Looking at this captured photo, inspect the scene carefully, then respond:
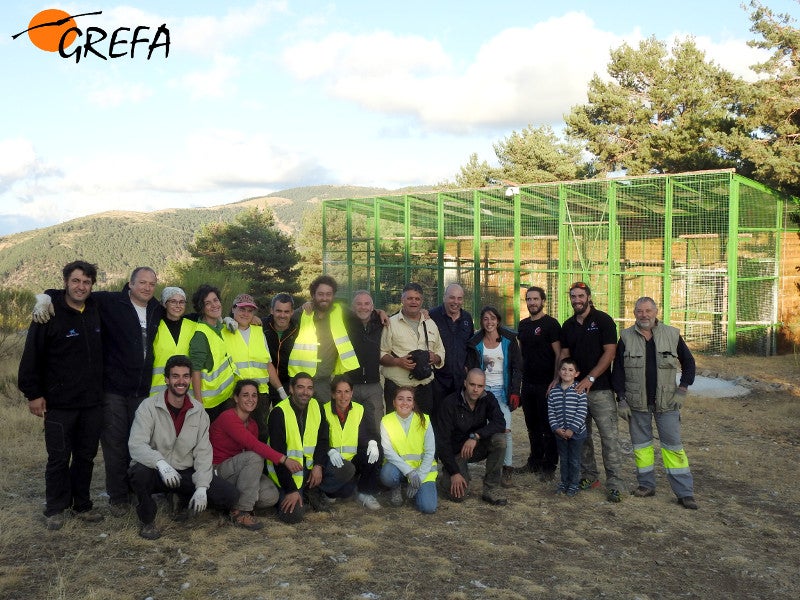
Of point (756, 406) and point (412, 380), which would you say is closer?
point (412, 380)

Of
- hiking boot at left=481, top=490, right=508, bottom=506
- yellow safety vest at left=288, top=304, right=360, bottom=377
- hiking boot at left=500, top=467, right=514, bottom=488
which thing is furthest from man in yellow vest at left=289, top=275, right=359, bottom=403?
hiking boot at left=500, top=467, right=514, bottom=488

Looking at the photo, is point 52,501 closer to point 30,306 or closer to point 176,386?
point 176,386

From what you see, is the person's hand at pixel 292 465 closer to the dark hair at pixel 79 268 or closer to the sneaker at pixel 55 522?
the sneaker at pixel 55 522

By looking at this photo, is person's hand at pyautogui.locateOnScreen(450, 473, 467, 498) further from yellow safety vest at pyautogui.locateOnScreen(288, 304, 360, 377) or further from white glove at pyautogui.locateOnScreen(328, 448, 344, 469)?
yellow safety vest at pyautogui.locateOnScreen(288, 304, 360, 377)

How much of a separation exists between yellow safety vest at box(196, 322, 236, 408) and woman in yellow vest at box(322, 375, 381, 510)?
0.71m

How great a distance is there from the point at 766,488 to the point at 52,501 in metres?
5.35

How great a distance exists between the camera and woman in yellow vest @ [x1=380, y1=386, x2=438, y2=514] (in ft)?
17.3

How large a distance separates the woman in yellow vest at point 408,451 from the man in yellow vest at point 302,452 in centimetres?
31

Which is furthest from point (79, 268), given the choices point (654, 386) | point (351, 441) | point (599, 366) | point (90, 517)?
point (654, 386)

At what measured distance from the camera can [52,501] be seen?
15.8ft

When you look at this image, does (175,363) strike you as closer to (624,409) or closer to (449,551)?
(449,551)

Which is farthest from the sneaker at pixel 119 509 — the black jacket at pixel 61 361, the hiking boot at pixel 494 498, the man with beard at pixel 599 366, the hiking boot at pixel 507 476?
the man with beard at pixel 599 366

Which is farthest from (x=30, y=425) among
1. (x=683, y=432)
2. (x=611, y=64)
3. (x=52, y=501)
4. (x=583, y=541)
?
(x=611, y=64)

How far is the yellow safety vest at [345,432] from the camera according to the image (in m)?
5.20
